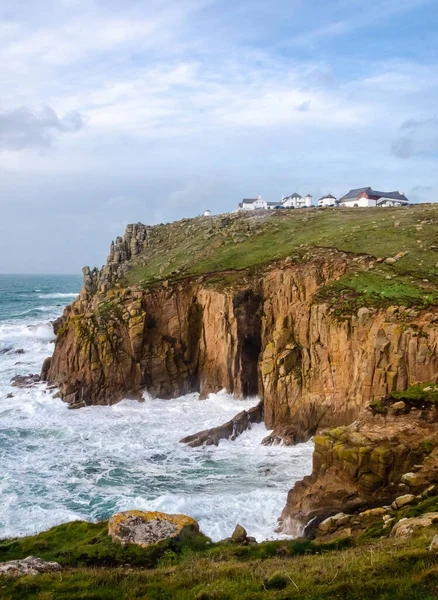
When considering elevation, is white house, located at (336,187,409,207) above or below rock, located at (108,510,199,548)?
above

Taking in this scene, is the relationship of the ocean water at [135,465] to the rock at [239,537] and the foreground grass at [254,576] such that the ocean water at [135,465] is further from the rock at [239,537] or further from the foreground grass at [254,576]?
the foreground grass at [254,576]

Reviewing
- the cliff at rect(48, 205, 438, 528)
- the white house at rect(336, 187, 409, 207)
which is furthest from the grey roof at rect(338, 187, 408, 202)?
the cliff at rect(48, 205, 438, 528)

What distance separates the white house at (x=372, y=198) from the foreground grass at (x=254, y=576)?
73946mm

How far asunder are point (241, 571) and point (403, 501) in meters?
7.27

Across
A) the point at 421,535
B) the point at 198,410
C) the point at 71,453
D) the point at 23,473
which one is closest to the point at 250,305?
the point at 198,410

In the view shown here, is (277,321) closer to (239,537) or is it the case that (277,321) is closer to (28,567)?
(239,537)

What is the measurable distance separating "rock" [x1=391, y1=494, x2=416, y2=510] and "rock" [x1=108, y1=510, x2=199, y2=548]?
6.62 meters

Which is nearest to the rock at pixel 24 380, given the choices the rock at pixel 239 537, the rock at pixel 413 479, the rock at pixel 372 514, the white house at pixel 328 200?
the rock at pixel 239 537

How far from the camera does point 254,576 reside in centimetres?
1095

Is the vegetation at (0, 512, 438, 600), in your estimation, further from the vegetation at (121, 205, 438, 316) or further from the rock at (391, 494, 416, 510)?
the vegetation at (121, 205, 438, 316)

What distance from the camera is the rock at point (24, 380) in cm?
3921

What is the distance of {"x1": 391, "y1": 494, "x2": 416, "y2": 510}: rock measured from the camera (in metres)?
16.0

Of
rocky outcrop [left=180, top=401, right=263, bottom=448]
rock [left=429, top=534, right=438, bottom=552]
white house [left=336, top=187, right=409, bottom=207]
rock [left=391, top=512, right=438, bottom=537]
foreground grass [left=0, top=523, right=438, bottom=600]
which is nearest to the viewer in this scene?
foreground grass [left=0, top=523, right=438, bottom=600]

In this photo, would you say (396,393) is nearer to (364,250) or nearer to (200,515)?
(200,515)
